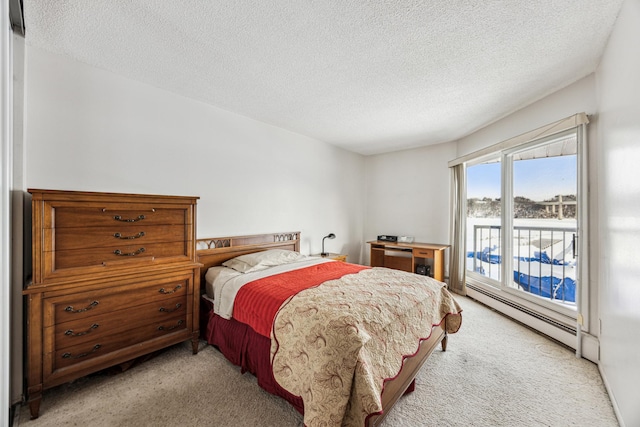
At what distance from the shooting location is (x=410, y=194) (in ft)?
15.5

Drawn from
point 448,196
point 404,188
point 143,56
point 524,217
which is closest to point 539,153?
point 524,217

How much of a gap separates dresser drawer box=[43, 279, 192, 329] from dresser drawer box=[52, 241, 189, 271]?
0.67 ft

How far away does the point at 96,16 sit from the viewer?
1.59 metres

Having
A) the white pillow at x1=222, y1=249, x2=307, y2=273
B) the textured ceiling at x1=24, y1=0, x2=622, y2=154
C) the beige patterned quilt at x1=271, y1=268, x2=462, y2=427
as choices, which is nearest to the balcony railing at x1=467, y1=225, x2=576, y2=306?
the textured ceiling at x1=24, y1=0, x2=622, y2=154

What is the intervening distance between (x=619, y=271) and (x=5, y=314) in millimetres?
3624

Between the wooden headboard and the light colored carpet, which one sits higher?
the wooden headboard

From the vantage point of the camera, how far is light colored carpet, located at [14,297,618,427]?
157 centimetres

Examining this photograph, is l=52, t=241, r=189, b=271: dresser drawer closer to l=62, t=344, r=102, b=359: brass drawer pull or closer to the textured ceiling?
l=62, t=344, r=102, b=359: brass drawer pull

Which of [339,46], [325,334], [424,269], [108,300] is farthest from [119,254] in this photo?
[424,269]

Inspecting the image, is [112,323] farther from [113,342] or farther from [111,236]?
[111,236]

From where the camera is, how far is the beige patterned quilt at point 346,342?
123cm

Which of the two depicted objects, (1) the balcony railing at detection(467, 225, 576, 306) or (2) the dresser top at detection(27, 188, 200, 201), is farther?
(1) the balcony railing at detection(467, 225, 576, 306)

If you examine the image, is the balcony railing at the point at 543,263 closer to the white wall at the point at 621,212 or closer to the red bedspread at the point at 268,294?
the white wall at the point at 621,212

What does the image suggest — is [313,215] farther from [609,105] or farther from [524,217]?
[609,105]
